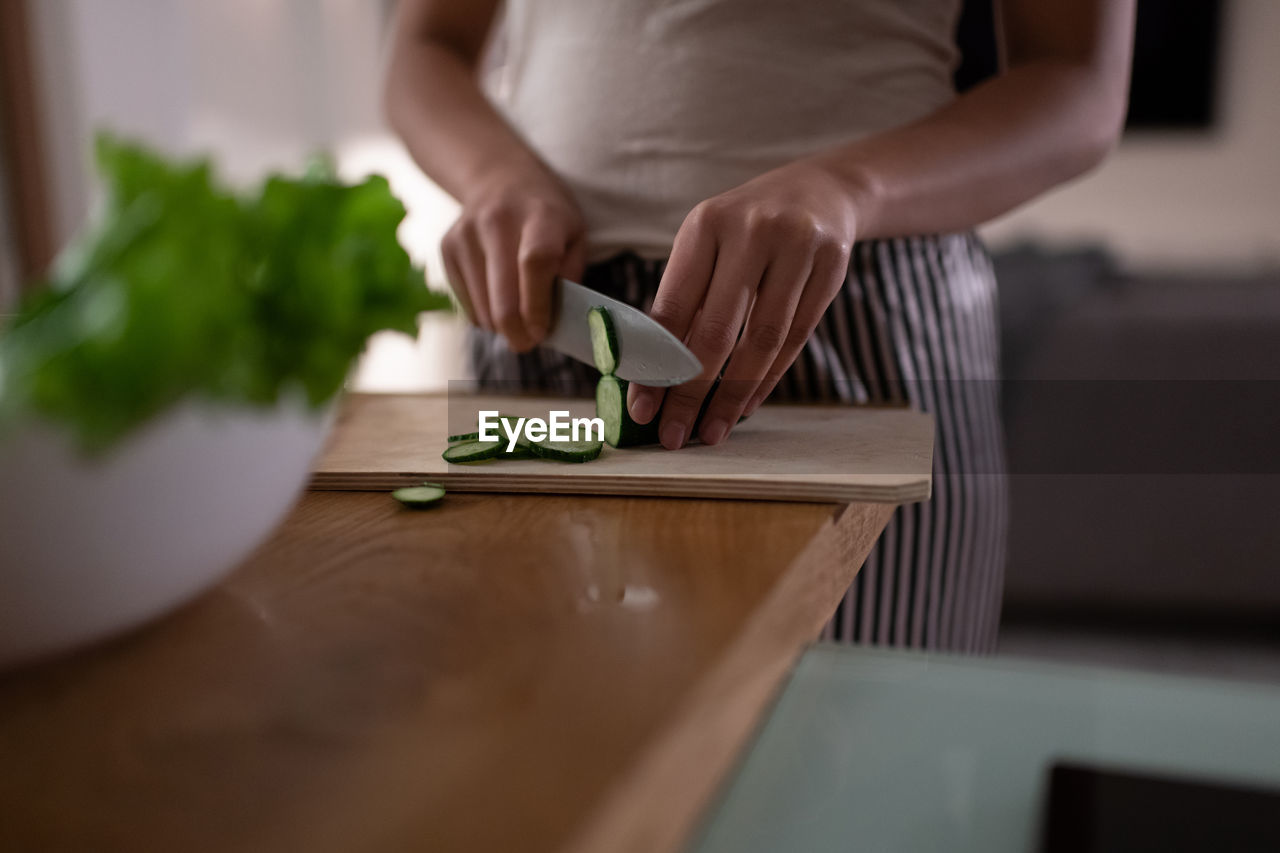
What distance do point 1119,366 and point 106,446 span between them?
7.64 feet

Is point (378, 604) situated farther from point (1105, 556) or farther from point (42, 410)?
point (1105, 556)

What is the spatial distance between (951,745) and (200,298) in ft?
1.56

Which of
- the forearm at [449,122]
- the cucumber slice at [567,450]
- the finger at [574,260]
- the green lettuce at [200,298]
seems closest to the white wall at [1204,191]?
the forearm at [449,122]

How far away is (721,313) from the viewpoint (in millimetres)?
793

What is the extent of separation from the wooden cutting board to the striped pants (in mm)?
99

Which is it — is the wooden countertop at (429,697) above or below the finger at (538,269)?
below

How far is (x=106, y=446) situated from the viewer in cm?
36

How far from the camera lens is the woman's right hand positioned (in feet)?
3.06

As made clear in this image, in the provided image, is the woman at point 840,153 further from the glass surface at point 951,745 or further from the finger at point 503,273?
the glass surface at point 951,745

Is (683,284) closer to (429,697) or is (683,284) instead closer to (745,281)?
(745,281)

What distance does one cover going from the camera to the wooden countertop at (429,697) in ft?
1.11

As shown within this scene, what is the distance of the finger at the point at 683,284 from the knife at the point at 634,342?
14mm

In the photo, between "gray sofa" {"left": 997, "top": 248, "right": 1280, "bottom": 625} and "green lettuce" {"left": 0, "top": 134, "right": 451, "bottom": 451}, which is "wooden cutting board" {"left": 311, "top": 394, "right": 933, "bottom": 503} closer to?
"green lettuce" {"left": 0, "top": 134, "right": 451, "bottom": 451}

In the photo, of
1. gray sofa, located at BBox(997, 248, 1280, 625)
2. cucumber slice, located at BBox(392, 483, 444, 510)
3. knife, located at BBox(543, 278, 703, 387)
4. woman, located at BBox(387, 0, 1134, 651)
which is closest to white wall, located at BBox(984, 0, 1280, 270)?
gray sofa, located at BBox(997, 248, 1280, 625)
